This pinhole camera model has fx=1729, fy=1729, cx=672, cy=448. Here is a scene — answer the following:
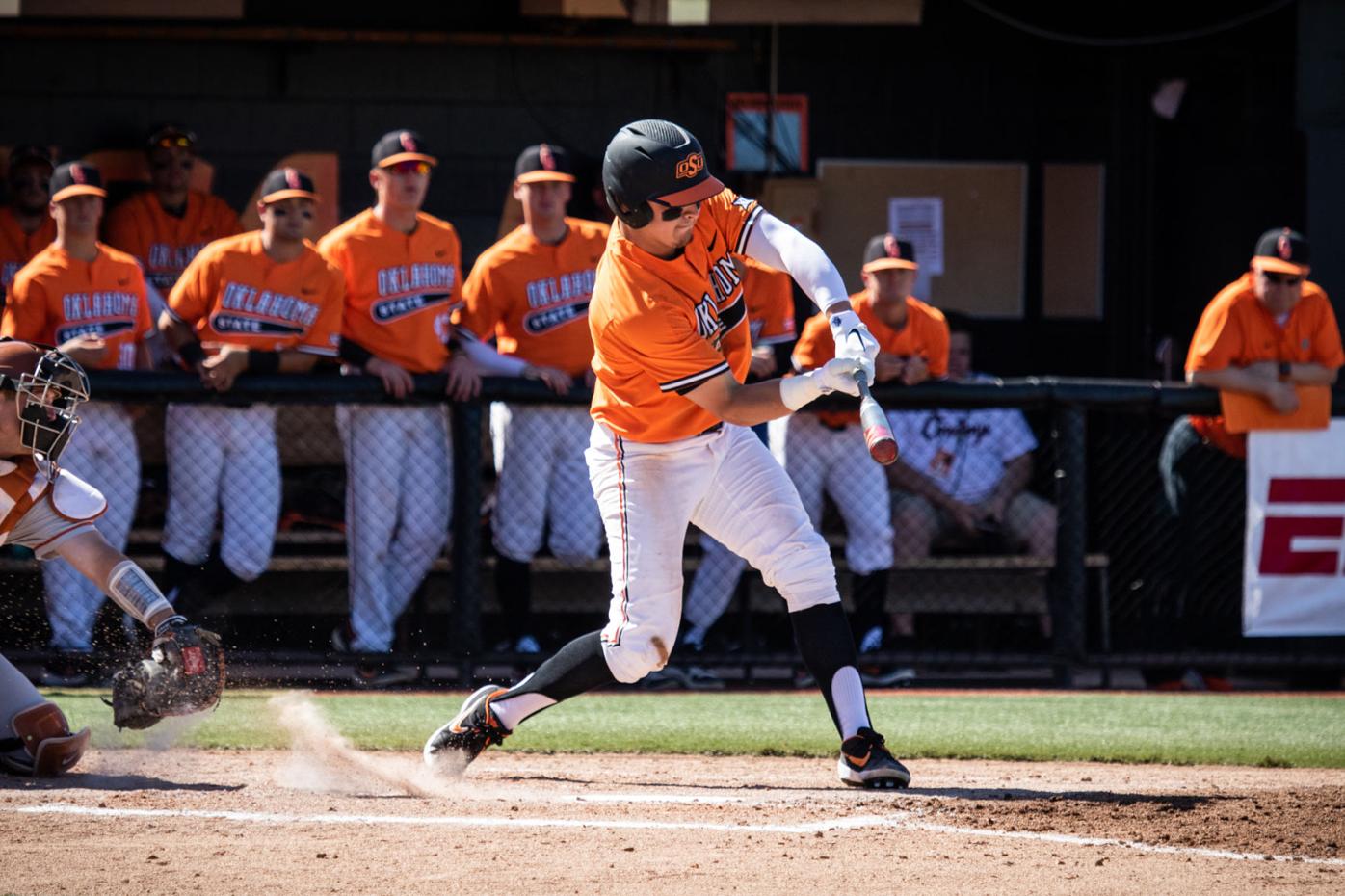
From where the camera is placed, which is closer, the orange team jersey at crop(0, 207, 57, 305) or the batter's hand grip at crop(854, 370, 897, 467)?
the batter's hand grip at crop(854, 370, 897, 467)

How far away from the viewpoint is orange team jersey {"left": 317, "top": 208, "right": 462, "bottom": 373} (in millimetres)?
7484

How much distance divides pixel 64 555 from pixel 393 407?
2362 millimetres

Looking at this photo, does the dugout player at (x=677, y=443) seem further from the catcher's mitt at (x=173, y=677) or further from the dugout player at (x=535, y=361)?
the dugout player at (x=535, y=361)

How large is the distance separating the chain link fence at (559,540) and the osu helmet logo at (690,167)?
280 cm

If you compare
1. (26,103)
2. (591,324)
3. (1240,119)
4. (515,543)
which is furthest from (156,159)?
(1240,119)

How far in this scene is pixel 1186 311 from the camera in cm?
1010

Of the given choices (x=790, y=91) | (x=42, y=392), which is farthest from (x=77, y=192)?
(x=790, y=91)

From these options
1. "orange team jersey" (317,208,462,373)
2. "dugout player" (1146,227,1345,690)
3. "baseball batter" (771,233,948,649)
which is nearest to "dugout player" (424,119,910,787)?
"baseball batter" (771,233,948,649)

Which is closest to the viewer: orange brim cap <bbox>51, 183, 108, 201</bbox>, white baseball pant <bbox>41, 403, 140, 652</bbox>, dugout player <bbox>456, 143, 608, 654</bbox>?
white baseball pant <bbox>41, 403, 140, 652</bbox>

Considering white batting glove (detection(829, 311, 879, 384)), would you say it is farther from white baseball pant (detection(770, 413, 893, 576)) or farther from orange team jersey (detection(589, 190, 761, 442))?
white baseball pant (detection(770, 413, 893, 576))

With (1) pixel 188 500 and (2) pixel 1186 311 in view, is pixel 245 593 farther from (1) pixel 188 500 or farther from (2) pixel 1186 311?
(2) pixel 1186 311

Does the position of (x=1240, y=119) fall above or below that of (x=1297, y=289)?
above

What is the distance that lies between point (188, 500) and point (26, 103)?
3.37 m

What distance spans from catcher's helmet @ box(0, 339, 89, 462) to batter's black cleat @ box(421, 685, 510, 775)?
136 cm
